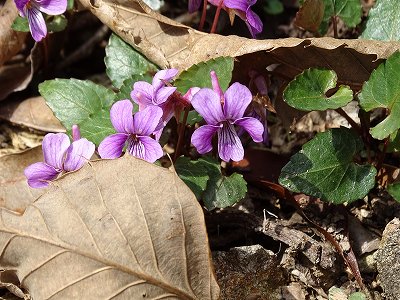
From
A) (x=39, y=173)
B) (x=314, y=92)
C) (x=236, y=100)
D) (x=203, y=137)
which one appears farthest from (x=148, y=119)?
(x=314, y=92)

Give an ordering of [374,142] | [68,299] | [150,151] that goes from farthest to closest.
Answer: [374,142], [150,151], [68,299]

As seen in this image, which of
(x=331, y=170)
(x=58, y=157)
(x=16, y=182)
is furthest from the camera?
(x=16, y=182)

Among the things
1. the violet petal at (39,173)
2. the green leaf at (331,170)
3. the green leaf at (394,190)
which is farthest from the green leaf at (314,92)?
the violet petal at (39,173)

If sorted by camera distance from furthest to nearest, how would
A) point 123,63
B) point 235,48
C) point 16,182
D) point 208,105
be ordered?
point 123,63 < point 16,182 < point 235,48 < point 208,105

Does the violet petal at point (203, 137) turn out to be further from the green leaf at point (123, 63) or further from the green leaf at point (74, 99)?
the green leaf at point (123, 63)

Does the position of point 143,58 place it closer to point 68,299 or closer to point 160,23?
point 160,23

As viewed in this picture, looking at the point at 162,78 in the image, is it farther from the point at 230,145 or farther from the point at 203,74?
the point at 230,145

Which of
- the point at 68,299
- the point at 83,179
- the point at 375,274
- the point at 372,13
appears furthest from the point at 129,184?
the point at 372,13
